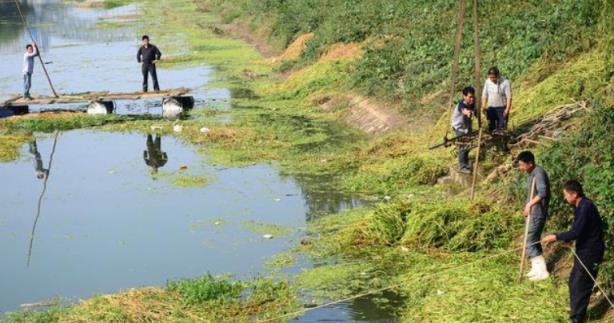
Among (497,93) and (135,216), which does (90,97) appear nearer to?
(135,216)

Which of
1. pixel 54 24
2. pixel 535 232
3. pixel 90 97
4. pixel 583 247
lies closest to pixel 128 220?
pixel 535 232

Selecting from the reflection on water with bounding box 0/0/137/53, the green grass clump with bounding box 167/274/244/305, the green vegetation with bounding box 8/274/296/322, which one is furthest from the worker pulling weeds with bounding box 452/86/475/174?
the reflection on water with bounding box 0/0/137/53

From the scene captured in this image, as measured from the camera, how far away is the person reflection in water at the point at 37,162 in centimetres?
1730

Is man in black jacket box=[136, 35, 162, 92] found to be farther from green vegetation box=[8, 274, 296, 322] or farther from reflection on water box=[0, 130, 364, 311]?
green vegetation box=[8, 274, 296, 322]

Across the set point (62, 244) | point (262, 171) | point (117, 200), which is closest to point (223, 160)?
point (262, 171)

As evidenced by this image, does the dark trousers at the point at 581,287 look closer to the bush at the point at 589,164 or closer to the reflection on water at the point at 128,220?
the bush at the point at 589,164

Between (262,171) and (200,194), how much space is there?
1.55m

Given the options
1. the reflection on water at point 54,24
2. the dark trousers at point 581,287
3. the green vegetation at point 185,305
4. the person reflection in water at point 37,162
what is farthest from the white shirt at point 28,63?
the dark trousers at point 581,287

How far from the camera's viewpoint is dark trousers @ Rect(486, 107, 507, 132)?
13.1 m

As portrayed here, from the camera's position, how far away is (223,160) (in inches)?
664

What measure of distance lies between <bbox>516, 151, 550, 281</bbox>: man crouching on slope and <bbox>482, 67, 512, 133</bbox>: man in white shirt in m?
3.90

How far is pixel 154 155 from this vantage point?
18.2 meters

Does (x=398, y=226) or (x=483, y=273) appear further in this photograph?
(x=398, y=226)

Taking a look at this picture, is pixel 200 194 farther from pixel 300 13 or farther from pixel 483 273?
pixel 300 13
